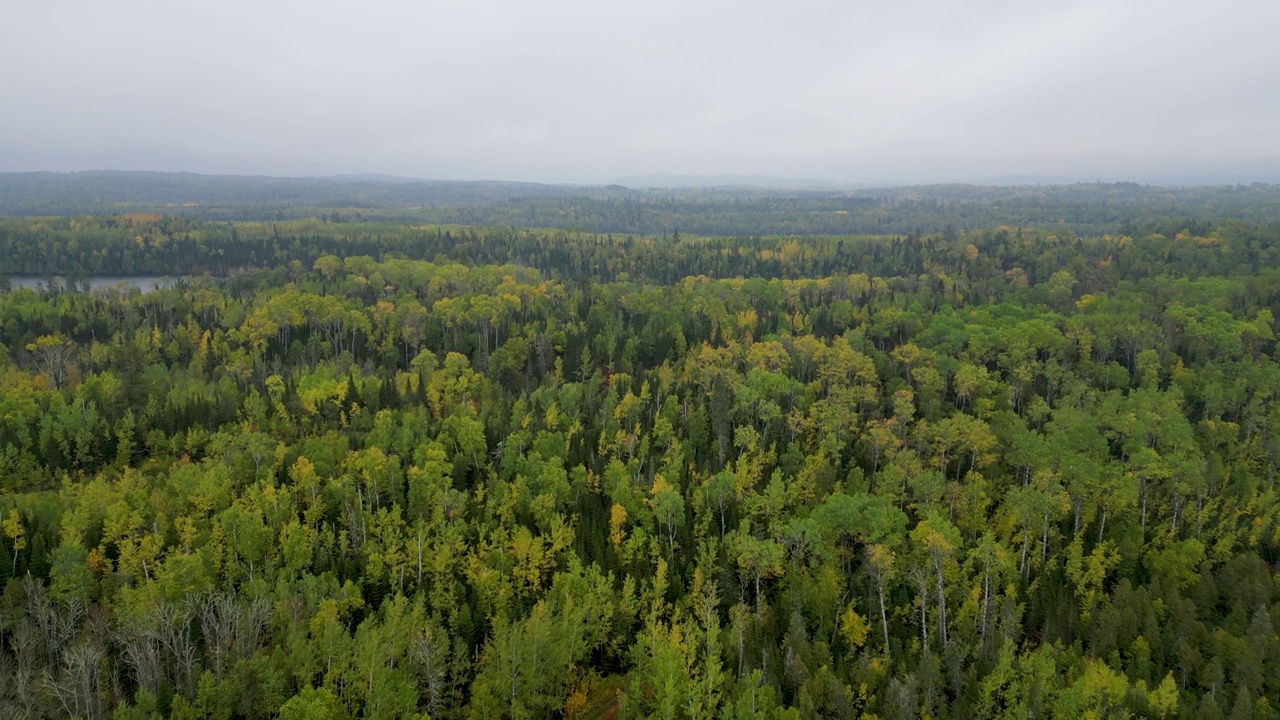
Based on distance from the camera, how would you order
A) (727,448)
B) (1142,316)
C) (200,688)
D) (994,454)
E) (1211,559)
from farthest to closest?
(1142,316), (727,448), (994,454), (1211,559), (200,688)

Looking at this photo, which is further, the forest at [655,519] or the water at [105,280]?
the water at [105,280]

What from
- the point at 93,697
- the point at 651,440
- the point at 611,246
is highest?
the point at 611,246

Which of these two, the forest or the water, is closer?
the forest

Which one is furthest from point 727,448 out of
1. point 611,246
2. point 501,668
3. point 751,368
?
point 611,246

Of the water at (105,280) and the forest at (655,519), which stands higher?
the water at (105,280)

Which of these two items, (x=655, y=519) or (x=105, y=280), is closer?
(x=655, y=519)

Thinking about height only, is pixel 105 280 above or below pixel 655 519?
above

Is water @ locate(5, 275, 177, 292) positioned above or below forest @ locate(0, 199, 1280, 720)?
above

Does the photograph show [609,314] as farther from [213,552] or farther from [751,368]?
[213,552]
